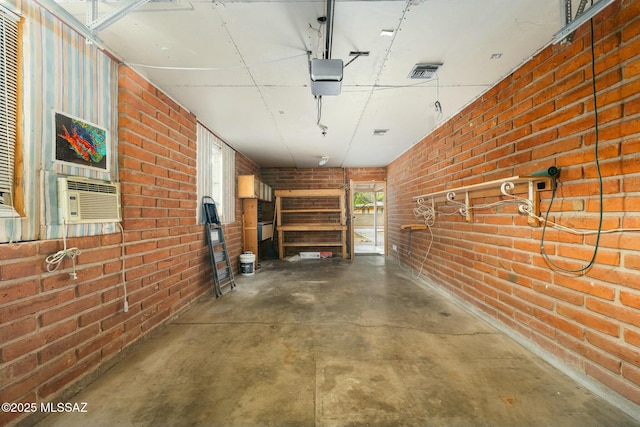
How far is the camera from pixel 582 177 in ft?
5.03

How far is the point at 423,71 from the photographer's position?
6.74ft

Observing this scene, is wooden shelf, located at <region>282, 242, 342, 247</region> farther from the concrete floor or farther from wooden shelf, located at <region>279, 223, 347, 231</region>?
the concrete floor

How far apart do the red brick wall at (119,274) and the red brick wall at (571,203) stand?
3.27 meters

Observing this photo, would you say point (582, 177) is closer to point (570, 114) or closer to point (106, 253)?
point (570, 114)

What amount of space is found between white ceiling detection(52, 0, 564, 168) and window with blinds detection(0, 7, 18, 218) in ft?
1.14

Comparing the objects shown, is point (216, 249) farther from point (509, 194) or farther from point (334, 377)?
point (509, 194)

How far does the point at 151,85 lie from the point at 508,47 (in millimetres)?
3065

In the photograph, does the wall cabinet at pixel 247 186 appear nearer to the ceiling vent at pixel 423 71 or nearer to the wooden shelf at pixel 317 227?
the wooden shelf at pixel 317 227

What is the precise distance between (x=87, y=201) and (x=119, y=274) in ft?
2.06

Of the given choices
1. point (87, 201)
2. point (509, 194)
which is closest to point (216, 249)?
point (87, 201)

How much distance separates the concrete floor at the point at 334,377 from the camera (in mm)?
1297

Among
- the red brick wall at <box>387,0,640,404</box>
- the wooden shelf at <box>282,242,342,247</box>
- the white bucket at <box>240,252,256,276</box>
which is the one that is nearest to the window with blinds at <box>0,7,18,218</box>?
the white bucket at <box>240,252,256,276</box>

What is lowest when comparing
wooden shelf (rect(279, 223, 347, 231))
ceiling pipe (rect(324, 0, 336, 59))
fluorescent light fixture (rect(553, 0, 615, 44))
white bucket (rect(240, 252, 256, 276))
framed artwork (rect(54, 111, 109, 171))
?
white bucket (rect(240, 252, 256, 276))

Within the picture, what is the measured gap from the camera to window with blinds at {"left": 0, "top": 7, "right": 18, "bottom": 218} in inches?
47.5
